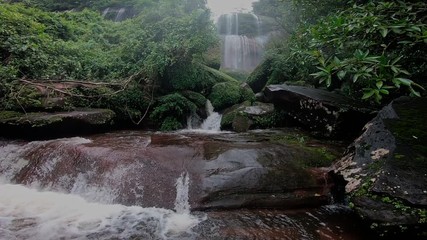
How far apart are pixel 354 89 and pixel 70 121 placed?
8289 millimetres

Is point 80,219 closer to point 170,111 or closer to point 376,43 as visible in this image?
point 376,43

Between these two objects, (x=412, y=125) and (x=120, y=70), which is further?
(x=120, y=70)

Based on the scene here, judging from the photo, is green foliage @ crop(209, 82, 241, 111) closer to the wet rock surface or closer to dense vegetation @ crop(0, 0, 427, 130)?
dense vegetation @ crop(0, 0, 427, 130)

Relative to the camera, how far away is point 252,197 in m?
5.29

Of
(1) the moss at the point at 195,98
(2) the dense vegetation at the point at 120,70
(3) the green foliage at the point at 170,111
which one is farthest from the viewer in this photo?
(1) the moss at the point at 195,98

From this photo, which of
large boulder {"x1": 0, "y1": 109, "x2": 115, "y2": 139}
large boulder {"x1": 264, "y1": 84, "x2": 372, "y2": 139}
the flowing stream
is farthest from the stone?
large boulder {"x1": 0, "y1": 109, "x2": 115, "y2": 139}

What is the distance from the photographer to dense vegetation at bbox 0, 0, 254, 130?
29.4 feet

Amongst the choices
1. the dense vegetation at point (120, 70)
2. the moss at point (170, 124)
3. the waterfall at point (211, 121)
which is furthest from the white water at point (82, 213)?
the waterfall at point (211, 121)

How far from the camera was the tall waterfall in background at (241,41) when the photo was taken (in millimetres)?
20672

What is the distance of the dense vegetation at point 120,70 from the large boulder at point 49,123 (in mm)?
527

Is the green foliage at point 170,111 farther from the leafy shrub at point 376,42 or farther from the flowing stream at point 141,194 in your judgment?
the leafy shrub at point 376,42

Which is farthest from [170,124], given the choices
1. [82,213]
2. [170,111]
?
[82,213]

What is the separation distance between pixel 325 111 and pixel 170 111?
517 centimetres

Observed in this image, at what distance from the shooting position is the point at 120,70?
10945mm
